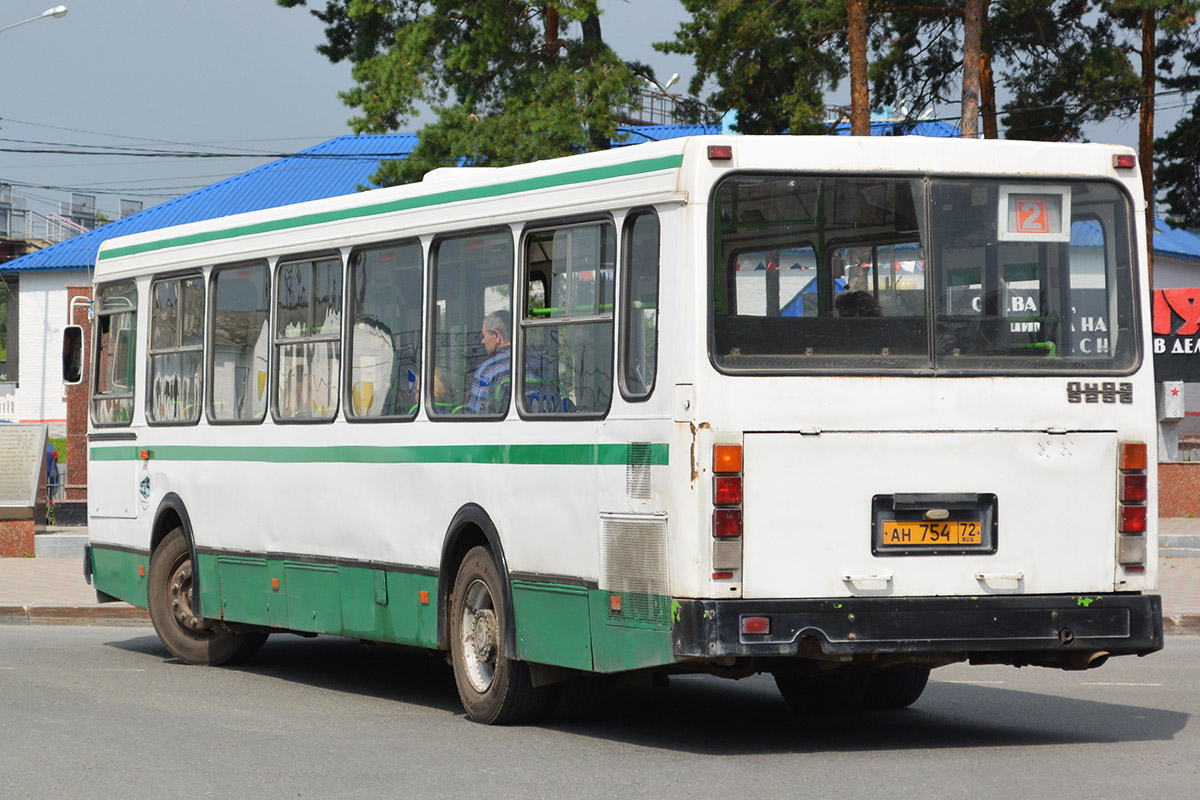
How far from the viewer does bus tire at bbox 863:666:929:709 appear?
421 inches

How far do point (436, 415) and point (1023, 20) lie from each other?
2099cm

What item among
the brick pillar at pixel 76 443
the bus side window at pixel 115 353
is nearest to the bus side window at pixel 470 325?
the bus side window at pixel 115 353

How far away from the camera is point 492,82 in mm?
31547

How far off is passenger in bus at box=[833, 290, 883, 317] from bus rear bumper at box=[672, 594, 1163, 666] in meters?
1.33

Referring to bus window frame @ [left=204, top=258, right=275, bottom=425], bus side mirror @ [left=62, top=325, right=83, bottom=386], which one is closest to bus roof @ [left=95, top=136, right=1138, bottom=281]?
bus window frame @ [left=204, top=258, right=275, bottom=425]

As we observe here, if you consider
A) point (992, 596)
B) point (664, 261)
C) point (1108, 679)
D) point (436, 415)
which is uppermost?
point (664, 261)

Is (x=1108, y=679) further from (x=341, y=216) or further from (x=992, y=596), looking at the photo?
(x=341, y=216)

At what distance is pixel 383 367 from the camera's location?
1120cm

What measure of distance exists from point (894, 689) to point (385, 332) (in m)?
3.56

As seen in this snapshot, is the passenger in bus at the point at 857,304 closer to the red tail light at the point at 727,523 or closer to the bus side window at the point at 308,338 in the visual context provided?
the red tail light at the point at 727,523

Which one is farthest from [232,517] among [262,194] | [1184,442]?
[262,194]

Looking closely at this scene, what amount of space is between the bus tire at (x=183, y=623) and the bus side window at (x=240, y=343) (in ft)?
4.06

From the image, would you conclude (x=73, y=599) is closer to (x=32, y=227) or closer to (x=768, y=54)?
(x=768, y=54)

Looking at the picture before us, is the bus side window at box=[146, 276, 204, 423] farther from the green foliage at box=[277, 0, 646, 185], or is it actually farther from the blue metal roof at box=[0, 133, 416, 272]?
the blue metal roof at box=[0, 133, 416, 272]
